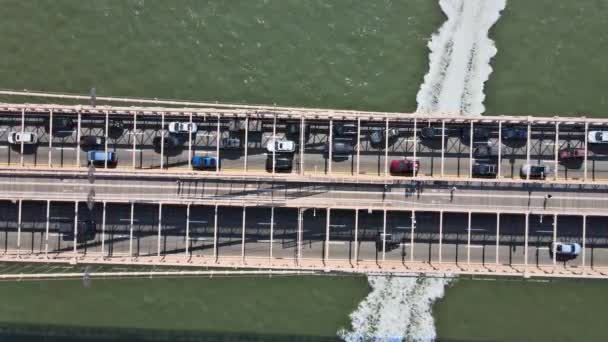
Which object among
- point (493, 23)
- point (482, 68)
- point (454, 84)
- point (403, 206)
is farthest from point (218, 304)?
point (493, 23)

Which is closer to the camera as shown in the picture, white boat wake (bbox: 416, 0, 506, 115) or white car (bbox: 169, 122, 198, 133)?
white car (bbox: 169, 122, 198, 133)

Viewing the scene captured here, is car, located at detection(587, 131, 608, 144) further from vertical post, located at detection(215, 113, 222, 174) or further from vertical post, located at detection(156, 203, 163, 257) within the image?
vertical post, located at detection(156, 203, 163, 257)

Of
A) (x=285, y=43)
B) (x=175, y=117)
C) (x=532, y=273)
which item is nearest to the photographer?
(x=532, y=273)

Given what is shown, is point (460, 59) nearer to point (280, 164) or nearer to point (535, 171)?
point (535, 171)

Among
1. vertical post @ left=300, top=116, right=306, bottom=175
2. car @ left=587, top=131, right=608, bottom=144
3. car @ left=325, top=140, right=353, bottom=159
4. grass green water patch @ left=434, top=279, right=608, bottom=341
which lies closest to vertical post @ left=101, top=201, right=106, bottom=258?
vertical post @ left=300, top=116, right=306, bottom=175

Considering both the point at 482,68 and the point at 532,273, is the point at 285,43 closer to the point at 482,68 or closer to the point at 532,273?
the point at 482,68

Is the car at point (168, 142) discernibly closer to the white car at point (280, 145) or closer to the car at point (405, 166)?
the white car at point (280, 145)

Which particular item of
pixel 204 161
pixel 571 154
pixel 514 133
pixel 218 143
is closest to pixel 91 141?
pixel 204 161
